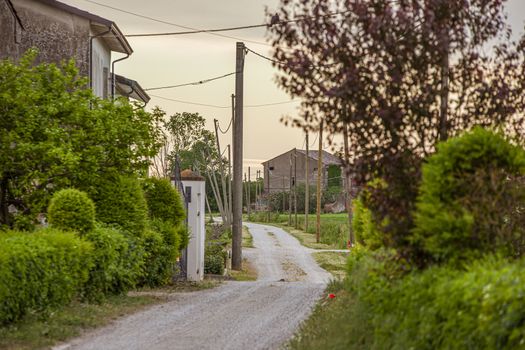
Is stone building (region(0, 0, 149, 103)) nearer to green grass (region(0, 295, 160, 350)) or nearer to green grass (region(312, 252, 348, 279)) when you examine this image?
green grass (region(0, 295, 160, 350))

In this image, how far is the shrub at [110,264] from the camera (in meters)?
18.0

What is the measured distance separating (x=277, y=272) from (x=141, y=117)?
16018 mm

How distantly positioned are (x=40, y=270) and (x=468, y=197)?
7.37 m

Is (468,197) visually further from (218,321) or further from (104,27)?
(104,27)

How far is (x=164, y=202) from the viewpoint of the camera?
2478 centimetres

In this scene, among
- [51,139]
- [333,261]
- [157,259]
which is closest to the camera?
[51,139]

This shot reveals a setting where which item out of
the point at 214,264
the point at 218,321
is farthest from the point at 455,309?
the point at 214,264

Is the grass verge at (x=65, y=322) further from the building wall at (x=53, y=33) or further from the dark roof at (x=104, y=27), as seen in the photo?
the dark roof at (x=104, y=27)

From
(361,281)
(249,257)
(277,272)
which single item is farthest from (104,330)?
(249,257)

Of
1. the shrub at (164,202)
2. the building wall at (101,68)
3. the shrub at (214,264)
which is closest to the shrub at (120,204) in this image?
the shrub at (164,202)

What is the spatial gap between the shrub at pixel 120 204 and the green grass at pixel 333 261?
1471 cm

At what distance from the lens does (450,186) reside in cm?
928

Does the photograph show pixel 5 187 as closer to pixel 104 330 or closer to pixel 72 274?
pixel 72 274

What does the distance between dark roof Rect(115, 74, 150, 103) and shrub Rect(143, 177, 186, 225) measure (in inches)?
482
